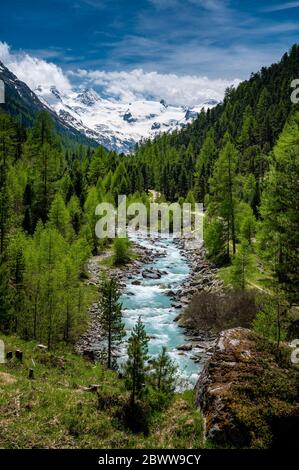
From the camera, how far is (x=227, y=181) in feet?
172

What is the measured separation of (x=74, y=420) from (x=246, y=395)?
609cm

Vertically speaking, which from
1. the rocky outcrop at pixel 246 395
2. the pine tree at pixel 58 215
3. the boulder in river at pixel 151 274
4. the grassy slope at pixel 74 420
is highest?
the pine tree at pixel 58 215

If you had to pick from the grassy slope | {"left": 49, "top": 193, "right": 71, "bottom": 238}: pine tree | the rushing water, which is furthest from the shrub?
{"left": 49, "top": 193, "right": 71, "bottom": 238}: pine tree

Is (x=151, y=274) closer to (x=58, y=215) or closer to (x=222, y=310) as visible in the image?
(x=58, y=215)

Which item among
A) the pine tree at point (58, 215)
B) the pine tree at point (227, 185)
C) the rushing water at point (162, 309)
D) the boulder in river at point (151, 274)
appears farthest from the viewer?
the boulder in river at point (151, 274)

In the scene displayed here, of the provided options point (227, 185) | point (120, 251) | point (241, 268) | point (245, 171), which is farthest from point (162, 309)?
point (245, 171)

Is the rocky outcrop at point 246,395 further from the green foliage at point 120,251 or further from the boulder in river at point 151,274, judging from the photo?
the green foliage at point 120,251

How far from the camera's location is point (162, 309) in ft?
147

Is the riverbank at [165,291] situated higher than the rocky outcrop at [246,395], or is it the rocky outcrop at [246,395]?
the rocky outcrop at [246,395]

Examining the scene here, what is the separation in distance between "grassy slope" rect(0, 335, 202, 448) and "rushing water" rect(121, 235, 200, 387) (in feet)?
24.2

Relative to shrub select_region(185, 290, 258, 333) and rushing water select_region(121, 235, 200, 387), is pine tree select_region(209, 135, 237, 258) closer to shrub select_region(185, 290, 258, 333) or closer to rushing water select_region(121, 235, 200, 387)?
rushing water select_region(121, 235, 200, 387)

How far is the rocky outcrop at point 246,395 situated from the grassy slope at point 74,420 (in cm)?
94

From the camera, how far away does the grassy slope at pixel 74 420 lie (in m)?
13.0

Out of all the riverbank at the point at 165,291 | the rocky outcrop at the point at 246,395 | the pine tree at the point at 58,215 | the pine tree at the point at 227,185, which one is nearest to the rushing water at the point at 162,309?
the riverbank at the point at 165,291
